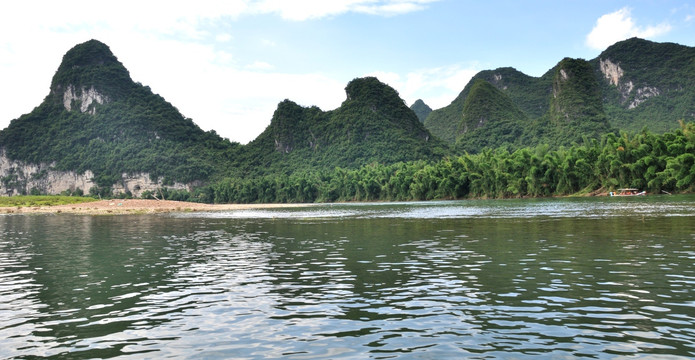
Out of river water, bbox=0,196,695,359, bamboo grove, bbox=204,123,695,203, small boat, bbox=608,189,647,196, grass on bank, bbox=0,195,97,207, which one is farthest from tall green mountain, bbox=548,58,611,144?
river water, bbox=0,196,695,359

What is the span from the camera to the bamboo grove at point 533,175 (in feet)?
233

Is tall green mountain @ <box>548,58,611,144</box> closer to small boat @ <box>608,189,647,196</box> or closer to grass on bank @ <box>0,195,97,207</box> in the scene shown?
small boat @ <box>608,189,647,196</box>

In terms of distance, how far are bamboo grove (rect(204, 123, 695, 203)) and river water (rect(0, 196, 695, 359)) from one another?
191 ft

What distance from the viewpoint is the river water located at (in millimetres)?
7879

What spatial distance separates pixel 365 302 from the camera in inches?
438

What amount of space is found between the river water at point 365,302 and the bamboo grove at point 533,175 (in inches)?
2286

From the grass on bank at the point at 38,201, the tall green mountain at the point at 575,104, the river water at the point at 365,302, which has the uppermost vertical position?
the tall green mountain at the point at 575,104

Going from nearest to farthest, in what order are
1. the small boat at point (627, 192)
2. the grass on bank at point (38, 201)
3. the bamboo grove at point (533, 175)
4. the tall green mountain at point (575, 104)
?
the bamboo grove at point (533, 175), the small boat at point (627, 192), the grass on bank at point (38, 201), the tall green mountain at point (575, 104)

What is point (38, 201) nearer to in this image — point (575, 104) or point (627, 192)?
point (627, 192)

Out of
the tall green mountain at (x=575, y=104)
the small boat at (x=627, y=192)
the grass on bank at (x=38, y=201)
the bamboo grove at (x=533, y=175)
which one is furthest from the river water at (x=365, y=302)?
the tall green mountain at (x=575, y=104)

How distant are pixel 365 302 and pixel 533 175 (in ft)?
272

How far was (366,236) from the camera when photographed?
90.8 ft

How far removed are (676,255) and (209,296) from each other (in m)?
14.4

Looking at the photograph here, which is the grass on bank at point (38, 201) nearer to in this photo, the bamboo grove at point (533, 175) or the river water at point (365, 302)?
the bamboo grove at point (533, 175)
